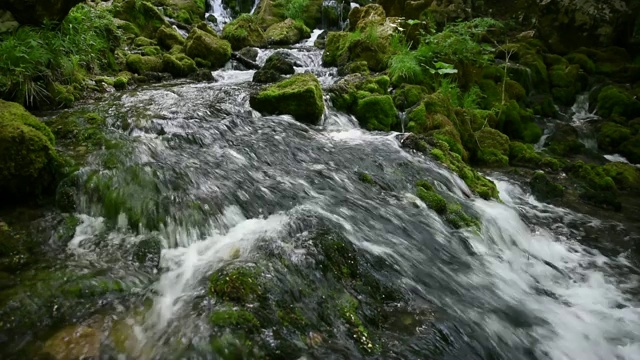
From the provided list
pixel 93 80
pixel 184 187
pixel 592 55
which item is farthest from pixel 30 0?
Answer: pixel 592 55

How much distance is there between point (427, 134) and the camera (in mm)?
7980

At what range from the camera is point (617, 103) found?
11.4 meters

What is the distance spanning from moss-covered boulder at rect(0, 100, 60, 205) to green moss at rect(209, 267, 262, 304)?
2.38 m

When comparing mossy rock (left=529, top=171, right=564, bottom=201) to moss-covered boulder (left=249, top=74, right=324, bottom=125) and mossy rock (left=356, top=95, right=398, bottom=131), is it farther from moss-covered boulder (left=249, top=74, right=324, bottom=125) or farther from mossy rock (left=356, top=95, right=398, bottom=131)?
moss-covered boulder (left=249, top=74, right=324, bottom=125)

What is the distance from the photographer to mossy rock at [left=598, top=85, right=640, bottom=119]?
11086 mm

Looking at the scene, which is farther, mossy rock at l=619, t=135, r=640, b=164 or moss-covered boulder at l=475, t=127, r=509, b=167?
mossy rock at l=619, t=135, r=640, b=164

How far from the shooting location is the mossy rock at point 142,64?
10.6 metres

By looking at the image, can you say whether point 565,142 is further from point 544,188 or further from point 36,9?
point 36,9

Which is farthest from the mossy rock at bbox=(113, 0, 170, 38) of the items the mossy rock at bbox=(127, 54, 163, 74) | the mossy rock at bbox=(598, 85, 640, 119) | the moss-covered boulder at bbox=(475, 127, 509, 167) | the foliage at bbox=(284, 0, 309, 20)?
the mossy rock at bbox=(598, 85, 640, 119)

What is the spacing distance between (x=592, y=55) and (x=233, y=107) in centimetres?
1395

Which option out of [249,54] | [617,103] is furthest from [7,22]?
[617,103]

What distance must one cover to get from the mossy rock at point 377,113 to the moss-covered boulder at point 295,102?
3.30 ft

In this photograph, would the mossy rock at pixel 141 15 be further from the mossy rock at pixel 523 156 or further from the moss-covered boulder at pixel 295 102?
the mossy rock at pixel 523 156

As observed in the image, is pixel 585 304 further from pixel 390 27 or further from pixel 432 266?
pixel 390 27
